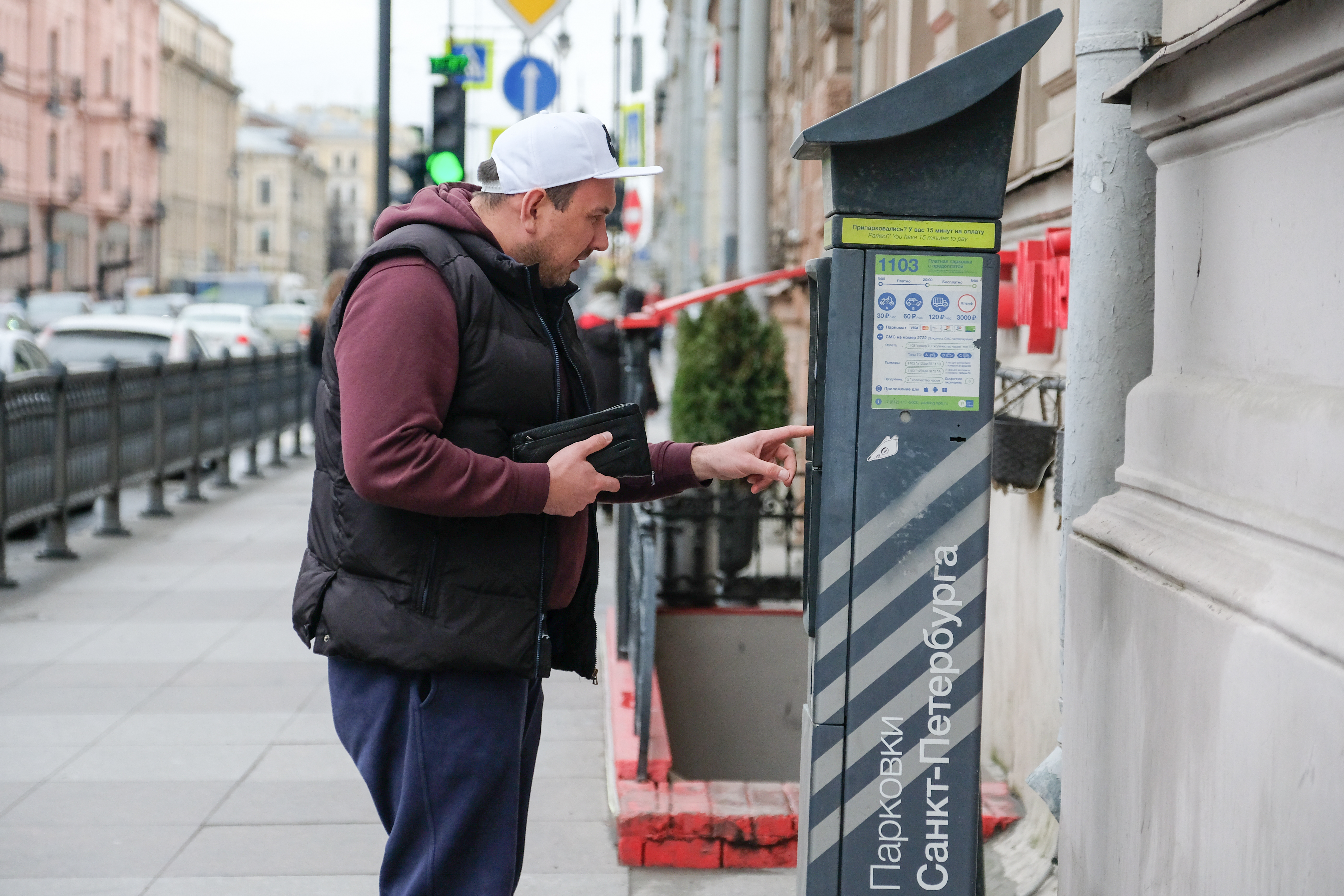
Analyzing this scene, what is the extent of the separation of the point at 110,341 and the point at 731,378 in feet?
27.9

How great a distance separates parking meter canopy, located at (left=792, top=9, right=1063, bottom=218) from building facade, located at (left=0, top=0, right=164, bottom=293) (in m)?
55.2

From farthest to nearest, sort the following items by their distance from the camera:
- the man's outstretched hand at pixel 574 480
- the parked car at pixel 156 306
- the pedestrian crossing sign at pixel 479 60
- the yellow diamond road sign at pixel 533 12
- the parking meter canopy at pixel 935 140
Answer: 1. the parked car at pixel 156 306
2. the pedestrian crossing sign at pixel 479 60
3. the yellow diamond road sign at pixel 533 12
4. the parking meter canopy at pixel 935 140
5. the man's outstretched hand at pixel 574 480

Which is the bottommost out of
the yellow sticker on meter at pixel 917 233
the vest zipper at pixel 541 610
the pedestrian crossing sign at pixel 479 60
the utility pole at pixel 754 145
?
the vest zipper at pixel 541 610

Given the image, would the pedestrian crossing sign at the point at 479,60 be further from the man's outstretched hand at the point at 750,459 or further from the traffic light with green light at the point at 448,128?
the man's outstretched hand at the point at 750,459

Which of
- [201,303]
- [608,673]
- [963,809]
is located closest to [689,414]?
[608,673]

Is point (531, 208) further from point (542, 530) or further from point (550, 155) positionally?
point (542, 530)

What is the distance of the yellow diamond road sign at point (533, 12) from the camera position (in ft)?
38.5

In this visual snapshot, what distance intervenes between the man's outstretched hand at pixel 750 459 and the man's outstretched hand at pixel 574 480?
0.31 metres

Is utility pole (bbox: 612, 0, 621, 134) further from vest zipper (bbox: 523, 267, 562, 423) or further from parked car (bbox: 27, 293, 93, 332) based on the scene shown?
vest zipper (bbox: 523, 267, 562, 423)

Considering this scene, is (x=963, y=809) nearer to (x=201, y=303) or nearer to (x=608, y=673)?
(x=608, y=673)

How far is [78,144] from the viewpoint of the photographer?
228 feet

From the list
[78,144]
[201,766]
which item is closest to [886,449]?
[201,766]

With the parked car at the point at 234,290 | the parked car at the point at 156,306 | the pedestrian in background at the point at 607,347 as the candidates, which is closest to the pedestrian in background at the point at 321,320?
the pedestrian in background at the point at 607,347

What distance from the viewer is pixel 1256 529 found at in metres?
2.64
